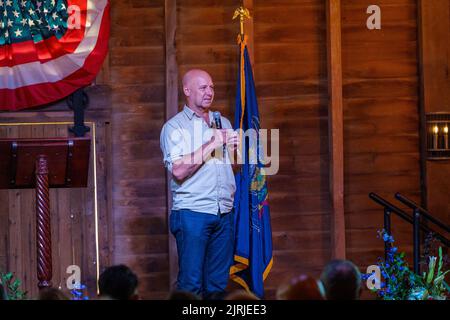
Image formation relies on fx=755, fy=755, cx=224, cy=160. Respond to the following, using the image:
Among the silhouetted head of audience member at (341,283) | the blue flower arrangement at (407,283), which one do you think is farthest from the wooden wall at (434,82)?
the silhouetted head of audience member at (341,283)

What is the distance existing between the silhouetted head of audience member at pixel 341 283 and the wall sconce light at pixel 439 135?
3.17 m

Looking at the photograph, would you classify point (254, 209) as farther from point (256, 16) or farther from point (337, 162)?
point (256, 16)

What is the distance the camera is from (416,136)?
5.84 metres

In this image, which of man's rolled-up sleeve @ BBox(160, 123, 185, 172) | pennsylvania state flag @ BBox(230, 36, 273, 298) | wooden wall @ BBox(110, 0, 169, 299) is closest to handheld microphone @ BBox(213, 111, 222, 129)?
man's rolled-up sleeve @ BBox(160, 123, 185, 172)

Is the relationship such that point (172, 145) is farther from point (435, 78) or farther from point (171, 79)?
point (435, 78)

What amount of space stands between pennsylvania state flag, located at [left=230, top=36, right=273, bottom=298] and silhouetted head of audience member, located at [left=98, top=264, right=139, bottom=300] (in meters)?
2.26

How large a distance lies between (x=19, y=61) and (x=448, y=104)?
10.5 feet

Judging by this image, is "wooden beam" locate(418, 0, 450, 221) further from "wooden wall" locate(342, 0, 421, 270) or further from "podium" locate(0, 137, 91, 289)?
"podium" locate(0, 137, 91, 289)

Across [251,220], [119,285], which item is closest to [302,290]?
[119,285]

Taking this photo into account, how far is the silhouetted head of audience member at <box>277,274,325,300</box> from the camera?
2.58m

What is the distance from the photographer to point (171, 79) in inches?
219

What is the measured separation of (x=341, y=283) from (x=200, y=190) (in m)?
2.19

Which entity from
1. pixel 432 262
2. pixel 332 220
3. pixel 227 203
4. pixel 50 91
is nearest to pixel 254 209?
pixel 227 203

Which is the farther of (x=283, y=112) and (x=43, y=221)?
(x=283, y=112)
